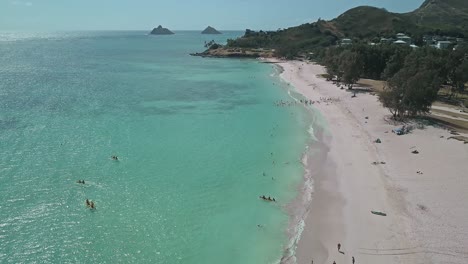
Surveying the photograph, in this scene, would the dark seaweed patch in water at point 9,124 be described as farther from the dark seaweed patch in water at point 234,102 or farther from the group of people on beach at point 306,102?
the group of people on beach at point 306,102

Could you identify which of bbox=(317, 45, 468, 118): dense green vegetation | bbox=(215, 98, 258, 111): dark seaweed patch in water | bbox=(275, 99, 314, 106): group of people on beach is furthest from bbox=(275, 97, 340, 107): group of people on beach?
bbox=(317, 45, 468, 118): dense green vegetation

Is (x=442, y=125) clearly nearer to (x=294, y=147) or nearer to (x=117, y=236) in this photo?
(x=294, y=147)

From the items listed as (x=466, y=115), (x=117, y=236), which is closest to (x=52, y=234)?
(x=117, y=236)

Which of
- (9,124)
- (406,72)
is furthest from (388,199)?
(9,124)

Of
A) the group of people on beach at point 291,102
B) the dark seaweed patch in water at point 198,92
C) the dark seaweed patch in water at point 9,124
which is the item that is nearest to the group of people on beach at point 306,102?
the group of people on beach at point 291,102

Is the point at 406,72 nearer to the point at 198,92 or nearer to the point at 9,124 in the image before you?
the point at 198,92

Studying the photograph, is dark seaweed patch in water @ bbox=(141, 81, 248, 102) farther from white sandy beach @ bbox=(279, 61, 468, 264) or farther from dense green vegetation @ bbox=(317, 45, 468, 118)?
white sandy beach @ bbox=(279, 61, 468, 264)
